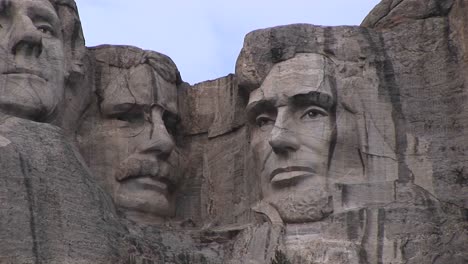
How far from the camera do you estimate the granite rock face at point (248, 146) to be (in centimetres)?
1892

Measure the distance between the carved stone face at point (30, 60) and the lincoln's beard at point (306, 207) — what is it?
2267 millimetres

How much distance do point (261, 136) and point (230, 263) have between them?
1.30 metres

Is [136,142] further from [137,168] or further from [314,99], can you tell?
[314,99]

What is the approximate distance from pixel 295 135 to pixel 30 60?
95.9 inches

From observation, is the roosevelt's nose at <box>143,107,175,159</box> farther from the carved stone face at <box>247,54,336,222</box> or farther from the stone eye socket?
the stone eye socket

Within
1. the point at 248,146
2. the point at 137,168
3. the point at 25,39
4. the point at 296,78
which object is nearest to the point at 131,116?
the point at 137,168

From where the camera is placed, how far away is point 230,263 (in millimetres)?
19297

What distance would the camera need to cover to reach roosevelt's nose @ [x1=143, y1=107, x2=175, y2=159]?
2030 centimetres

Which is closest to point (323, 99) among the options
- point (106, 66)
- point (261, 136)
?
point (261, 136)

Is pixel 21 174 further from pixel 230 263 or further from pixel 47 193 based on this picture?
pixel 230 263

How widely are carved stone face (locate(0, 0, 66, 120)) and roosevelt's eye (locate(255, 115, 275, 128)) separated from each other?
178 cm

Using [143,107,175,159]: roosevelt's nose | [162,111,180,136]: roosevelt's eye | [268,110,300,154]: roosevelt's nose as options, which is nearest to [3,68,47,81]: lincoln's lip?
[143,107,175,159]: roosevelt's nose

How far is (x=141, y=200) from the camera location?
20.1 metres

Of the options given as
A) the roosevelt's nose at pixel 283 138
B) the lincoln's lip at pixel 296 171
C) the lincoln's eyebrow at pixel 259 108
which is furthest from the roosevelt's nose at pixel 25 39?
the lincoln's lip at pixel 296 171
